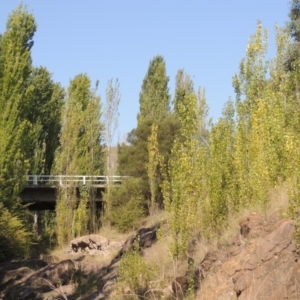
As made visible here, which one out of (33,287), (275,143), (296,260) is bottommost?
(33,287)

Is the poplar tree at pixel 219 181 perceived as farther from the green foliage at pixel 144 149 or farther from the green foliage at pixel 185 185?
the green foliage at pixel 144 149

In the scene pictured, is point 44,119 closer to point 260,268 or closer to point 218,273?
point 218,273

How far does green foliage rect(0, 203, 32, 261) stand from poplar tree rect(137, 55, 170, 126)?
54.8 ft

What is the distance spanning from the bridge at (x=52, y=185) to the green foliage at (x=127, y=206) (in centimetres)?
143

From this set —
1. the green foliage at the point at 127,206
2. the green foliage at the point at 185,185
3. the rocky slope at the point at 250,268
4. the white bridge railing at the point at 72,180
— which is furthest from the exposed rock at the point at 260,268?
the white bridge railing at the point at 72,180

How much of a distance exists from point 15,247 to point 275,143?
18556 millimetres

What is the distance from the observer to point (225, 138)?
15.9 m

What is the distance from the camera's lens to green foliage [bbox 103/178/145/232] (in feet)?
109

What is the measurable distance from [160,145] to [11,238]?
417 inches

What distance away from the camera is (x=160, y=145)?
1367 inches

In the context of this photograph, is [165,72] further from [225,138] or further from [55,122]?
[225,138]

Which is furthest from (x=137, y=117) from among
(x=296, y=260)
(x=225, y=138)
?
(x=296, y=260)

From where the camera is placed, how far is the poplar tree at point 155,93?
148 ft

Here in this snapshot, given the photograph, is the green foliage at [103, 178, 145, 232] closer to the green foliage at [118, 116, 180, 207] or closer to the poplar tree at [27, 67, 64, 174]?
the green foliage at [118, 116, 180, 207]
